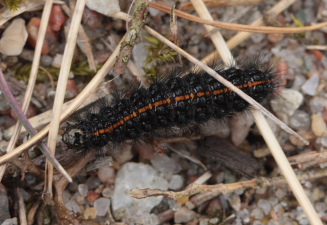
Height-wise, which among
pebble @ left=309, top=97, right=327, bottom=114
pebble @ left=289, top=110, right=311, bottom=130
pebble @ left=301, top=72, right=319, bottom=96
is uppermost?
pebble @ left=301, top=72, right=319, bottom=96

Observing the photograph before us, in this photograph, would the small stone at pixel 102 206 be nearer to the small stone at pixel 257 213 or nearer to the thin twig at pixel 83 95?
the thin twig at pixel 83 95

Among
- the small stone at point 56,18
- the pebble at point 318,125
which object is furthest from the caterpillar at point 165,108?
the small stone at point 56,18

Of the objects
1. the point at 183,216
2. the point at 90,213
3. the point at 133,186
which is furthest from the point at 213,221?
the point at 90,213

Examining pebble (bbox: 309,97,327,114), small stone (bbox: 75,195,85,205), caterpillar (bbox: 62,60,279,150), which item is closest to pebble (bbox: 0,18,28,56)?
caterpillar (bbox: 62,60,279,150)

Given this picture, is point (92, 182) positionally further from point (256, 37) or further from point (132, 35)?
point (256, 37)

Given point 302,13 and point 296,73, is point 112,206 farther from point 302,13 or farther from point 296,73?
point 302,13

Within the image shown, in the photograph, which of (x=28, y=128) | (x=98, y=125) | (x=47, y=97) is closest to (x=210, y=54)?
(x=98, y=125)

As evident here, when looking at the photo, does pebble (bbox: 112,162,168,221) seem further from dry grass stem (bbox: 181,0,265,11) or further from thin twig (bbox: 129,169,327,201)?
dry grass stem (bbox: 181,0,265,11)
